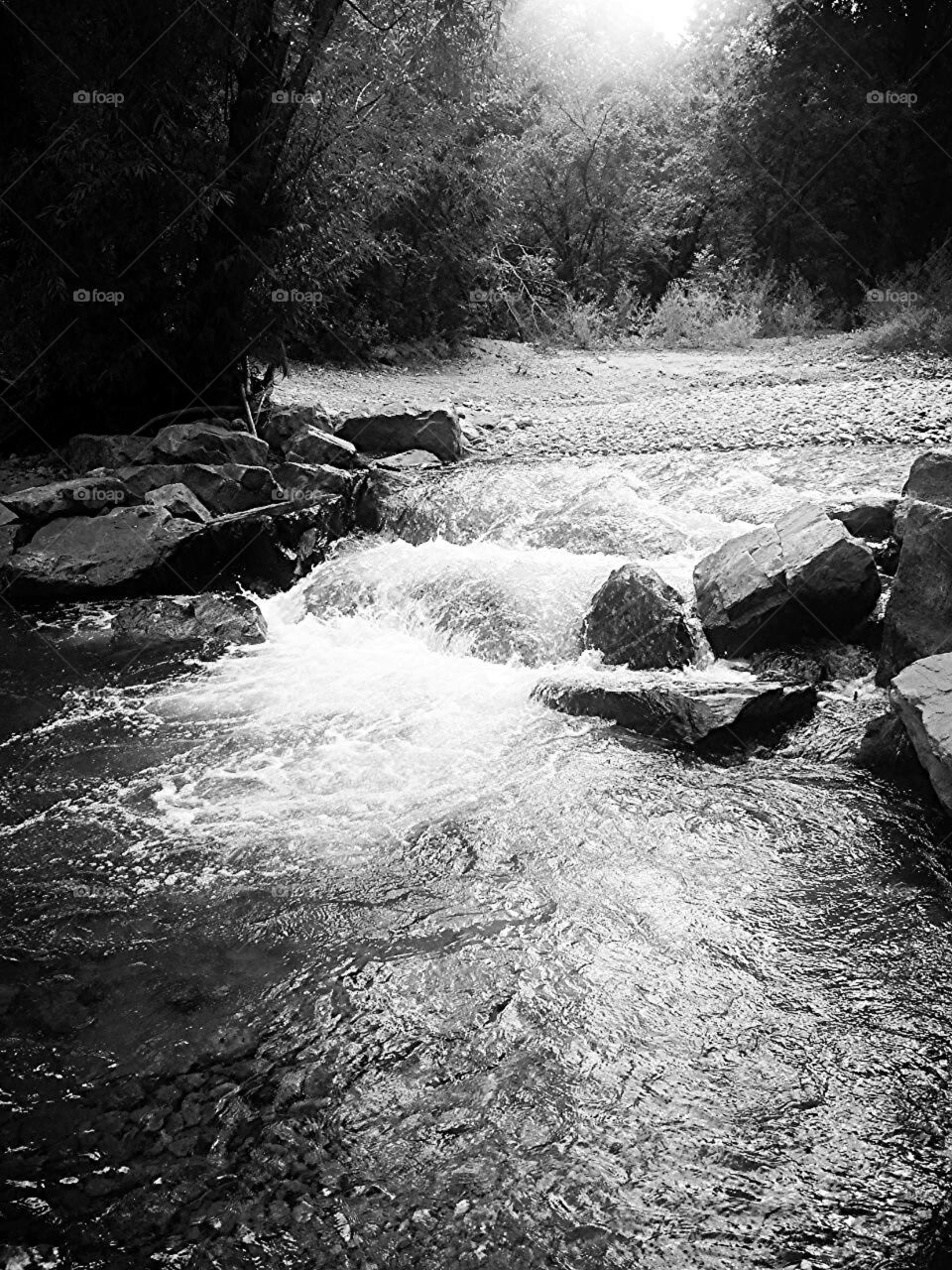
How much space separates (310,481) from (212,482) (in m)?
0.88

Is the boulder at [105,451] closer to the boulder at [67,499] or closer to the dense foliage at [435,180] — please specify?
the dense foliage at [435,180]

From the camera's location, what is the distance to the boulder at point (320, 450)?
9.08 metres

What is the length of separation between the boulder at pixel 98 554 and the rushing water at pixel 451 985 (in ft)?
4.88

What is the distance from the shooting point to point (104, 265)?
838cm

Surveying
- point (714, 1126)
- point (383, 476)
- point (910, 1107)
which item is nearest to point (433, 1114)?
point (714, 1126)

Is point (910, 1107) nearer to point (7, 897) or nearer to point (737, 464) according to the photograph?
point (7, 897)

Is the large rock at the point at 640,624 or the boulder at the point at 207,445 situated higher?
the boulder at the point at 207,445

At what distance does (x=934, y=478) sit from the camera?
5438mm

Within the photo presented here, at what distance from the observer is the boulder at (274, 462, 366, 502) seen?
8508 millimetres

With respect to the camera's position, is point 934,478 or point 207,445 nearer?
point 934,478

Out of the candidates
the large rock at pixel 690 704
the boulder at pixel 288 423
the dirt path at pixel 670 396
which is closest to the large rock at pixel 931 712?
the large rock at pixel 690 704

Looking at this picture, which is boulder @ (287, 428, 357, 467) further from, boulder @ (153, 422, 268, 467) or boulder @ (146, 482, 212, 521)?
boulder @ (146, 482, 212, 521)

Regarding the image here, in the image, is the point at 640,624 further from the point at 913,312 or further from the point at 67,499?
the point at 913,312

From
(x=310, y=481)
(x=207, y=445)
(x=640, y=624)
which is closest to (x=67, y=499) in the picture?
(x=207, y=445)
